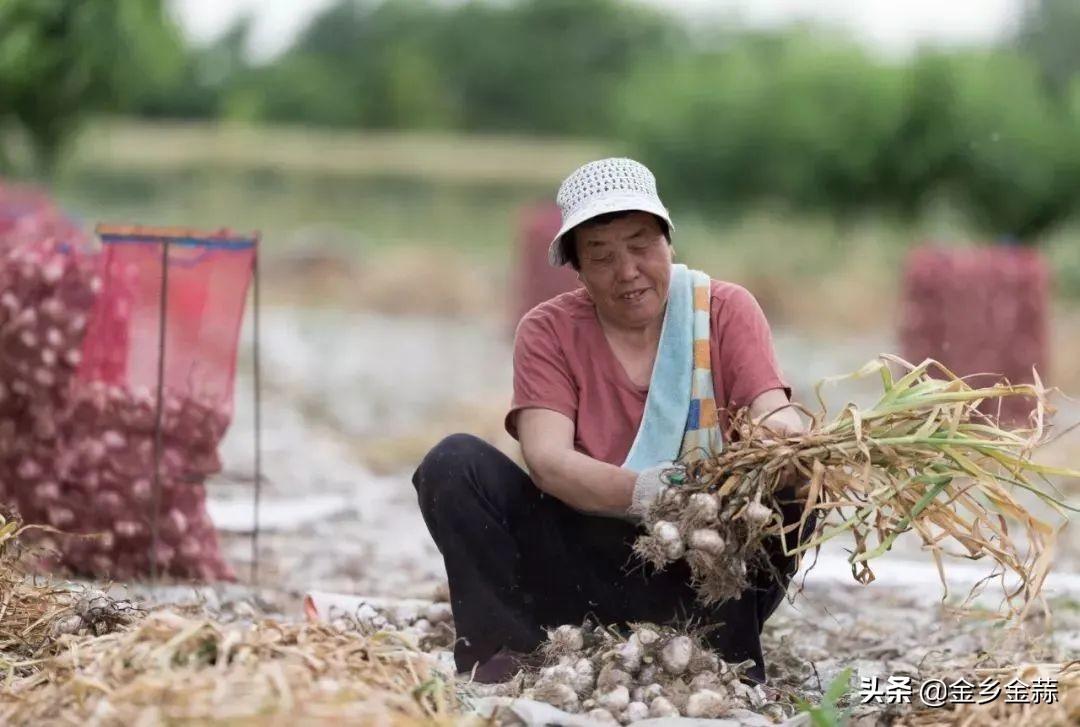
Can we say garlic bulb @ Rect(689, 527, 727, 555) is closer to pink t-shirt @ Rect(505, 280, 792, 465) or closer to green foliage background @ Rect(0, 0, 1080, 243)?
pink t-shirt @ Rect(505, 280, 792, 465)

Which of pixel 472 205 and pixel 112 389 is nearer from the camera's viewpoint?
pixel 112 389

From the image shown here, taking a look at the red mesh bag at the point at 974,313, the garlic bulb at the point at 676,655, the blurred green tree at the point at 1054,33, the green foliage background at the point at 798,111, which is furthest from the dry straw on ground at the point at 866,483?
the blurred green tree at the point at 1054,33

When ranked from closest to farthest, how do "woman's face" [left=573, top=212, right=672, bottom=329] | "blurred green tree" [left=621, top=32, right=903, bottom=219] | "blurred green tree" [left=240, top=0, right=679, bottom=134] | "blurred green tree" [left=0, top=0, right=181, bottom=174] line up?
"woman's face" [left=573, top=212, right=672, bottom=329] → "blurred green tree" [left=0, top=0, right=181, bottom=174] → "blurred green tree" [left=621, top=32, right=903, bottom=219] → "blurred green tree" [left=240, top=0, right=679, bottom=134]

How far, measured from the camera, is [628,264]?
3.61 m

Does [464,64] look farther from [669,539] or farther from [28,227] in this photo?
[669,539]

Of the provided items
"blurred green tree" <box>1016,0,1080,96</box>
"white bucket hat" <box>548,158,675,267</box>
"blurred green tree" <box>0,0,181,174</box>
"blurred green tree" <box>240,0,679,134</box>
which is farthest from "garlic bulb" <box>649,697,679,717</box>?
"blurred green tree" <box>240,0,679,134</box>

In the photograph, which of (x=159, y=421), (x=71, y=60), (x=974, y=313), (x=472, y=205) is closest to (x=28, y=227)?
(x=159, y=421)

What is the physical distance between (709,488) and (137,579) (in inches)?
92.0

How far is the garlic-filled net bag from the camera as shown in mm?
4949

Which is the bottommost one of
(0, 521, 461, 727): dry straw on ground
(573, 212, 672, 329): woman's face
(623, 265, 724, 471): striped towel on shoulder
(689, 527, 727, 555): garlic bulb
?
(0, 521, 461, 727): dry straw on ground

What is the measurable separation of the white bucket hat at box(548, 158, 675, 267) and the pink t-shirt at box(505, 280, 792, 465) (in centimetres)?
20

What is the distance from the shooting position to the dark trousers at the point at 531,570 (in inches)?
144

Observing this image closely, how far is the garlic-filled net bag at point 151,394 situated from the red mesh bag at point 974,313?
243 inches

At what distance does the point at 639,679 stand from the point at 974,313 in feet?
23.7
